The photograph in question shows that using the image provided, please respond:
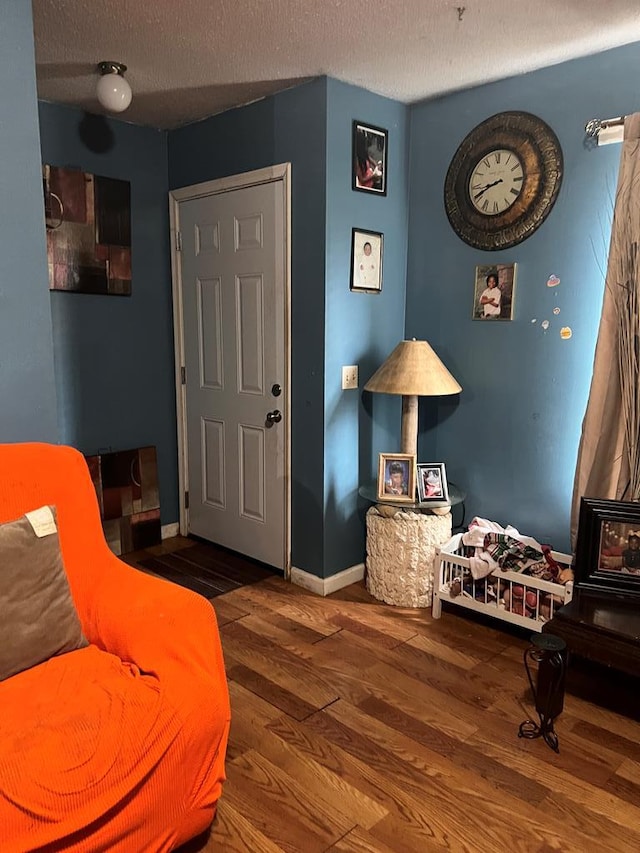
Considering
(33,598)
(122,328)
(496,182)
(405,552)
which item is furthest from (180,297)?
(33,598)

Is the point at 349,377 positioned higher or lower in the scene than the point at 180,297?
lower

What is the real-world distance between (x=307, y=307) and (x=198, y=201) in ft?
3.23

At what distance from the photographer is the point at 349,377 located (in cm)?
300

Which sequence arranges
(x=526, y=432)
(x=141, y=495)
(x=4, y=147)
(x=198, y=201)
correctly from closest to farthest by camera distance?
(x=4, y=147) → (x=526, y=432) → (x=198, y=201) → (x=141, y=495)

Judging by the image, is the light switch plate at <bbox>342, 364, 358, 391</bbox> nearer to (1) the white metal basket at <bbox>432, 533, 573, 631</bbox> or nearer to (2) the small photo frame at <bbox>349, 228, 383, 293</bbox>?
(2) the small photo frame at <bbox>349, 228, 383, 293</bbox>

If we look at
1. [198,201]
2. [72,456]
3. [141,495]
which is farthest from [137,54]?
[141,495]

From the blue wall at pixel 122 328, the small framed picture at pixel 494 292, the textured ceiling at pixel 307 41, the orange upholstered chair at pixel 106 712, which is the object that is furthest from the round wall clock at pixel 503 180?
the orange upholstered chair at pixel 106 712

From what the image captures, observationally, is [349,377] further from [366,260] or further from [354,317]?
[366,260]

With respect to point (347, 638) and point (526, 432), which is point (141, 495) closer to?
point (347, 638)

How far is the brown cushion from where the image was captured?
5.01 feet

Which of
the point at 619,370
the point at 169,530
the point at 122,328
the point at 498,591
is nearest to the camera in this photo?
the point at 619,370

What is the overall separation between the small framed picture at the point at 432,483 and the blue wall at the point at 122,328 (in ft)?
5.27

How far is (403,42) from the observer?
2.37 m

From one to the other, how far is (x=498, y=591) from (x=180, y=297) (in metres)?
2.30
